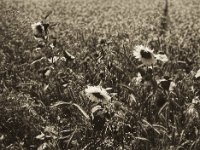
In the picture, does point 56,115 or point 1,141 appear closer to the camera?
point 1,141

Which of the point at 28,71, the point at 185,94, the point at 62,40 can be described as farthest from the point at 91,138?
the point at 62,40

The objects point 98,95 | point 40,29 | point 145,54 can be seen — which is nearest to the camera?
point 98,95

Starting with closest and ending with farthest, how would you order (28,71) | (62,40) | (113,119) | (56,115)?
(113,119), (56,115), (28,71), (62,40)

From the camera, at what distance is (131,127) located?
3.09m

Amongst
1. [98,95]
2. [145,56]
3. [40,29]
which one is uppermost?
[40,29]

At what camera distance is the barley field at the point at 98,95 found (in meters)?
2.86

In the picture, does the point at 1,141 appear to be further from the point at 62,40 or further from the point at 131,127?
the point at 62,40

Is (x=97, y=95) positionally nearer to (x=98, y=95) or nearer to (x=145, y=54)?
(x=98, y=95)

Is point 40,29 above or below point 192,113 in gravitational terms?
above

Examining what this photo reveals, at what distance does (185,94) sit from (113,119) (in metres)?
0.96

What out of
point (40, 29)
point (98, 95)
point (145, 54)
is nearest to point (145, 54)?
point (145, 54)

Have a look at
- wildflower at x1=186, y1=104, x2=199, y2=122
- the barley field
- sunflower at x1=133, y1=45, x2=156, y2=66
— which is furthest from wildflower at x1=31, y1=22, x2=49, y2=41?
wildflower at x1=186, y1=104, x2=199, y2=122

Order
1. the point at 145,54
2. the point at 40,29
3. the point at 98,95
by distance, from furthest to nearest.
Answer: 1. the point at 40,29
2. the point at 145,54
3. the point at 98,95

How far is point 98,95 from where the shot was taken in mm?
2605
